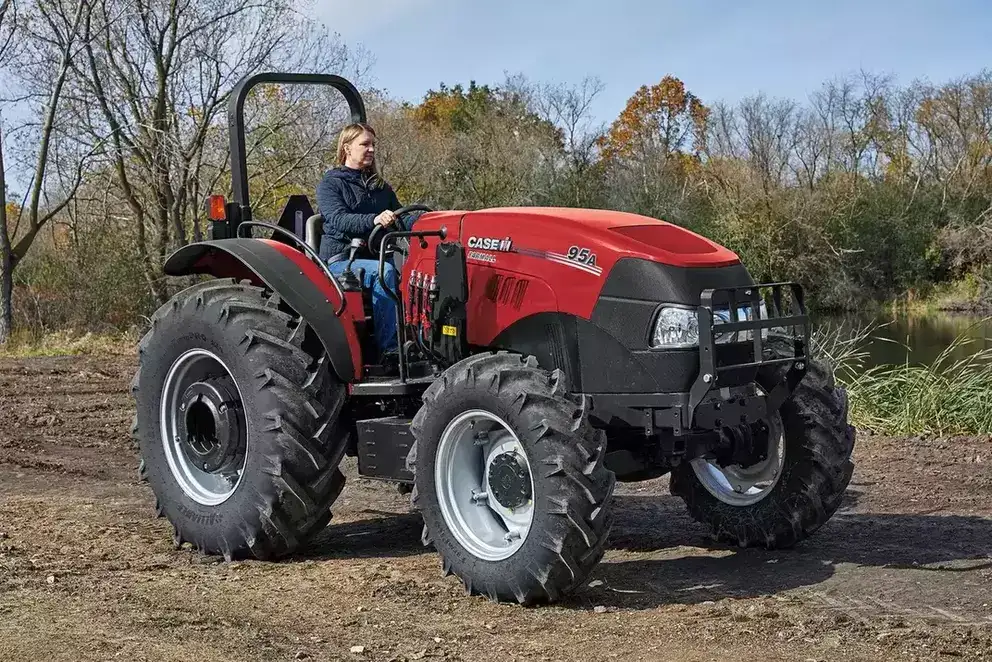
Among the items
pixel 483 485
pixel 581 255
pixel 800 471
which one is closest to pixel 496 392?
pixel 483 485

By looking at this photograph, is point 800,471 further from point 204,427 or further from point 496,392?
point 204,427

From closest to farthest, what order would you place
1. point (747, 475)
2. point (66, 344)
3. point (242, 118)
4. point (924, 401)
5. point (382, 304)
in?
1. point (382, 304)
2. point (747, 475)
3. point (242, 118)
4. point (924, 401)
5. point (66, 344)

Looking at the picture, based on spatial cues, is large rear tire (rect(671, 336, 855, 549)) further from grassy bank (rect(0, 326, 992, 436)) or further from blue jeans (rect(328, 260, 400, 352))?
grassy bank (rect(0, 326, 992, 436))

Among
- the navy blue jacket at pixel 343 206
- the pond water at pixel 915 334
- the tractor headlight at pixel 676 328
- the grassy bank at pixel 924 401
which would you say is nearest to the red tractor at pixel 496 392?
the tractor headlight at pixel 676 328

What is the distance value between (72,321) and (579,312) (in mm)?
16679

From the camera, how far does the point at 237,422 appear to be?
559 centimetres

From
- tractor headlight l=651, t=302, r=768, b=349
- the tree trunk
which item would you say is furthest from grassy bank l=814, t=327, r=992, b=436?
the tree trunk

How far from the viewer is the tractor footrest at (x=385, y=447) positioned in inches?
205

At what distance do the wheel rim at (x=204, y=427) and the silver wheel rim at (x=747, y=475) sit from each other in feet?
7.16

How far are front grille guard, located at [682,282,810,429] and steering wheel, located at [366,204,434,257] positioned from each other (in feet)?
5.28

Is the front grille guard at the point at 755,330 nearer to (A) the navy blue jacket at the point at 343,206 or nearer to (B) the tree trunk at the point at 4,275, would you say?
(A) the navy blue jacket at the point at 343,206

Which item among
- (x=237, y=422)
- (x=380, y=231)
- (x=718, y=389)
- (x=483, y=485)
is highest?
(x=380, y=231)

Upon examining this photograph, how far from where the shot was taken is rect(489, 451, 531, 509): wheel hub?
4.71 m

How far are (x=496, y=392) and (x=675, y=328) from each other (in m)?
0.78
